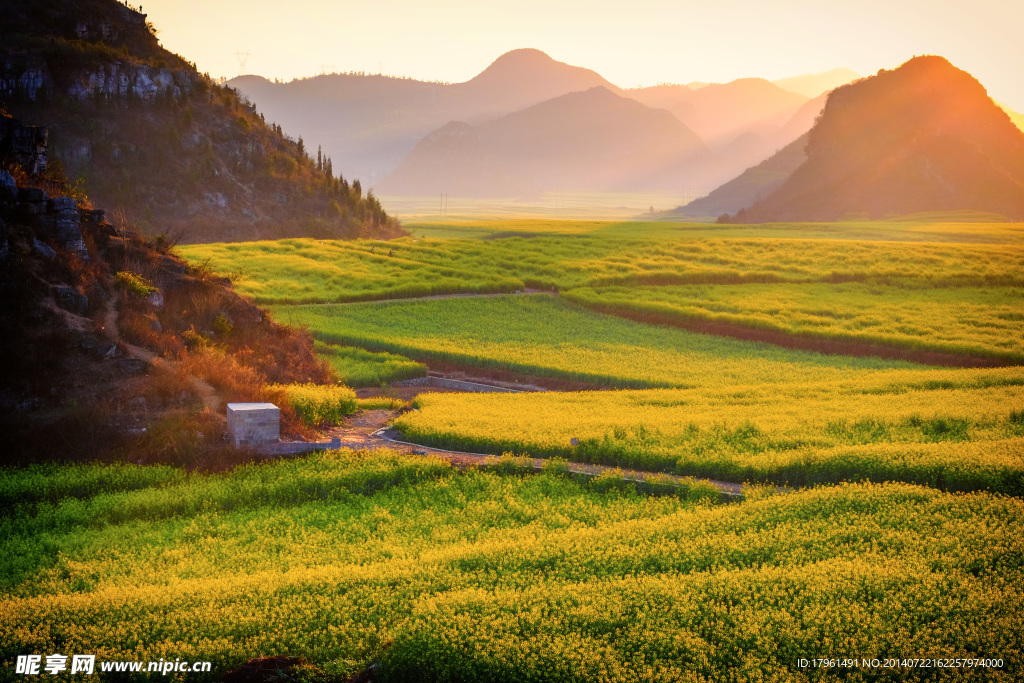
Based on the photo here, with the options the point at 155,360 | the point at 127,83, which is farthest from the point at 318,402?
the point at 127,83

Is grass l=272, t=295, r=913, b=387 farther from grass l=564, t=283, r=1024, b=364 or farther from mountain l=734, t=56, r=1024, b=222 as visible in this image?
mountain l=734, t=56, r=1024, b=222

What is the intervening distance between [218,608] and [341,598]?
1732 mm

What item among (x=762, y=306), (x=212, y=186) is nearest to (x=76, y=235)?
(x=762, y=306)

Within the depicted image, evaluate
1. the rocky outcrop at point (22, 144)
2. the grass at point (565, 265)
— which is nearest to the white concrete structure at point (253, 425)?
the rocky outcrop at point (22, 144)

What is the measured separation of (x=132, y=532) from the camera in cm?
1490

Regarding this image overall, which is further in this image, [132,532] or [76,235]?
[76,235]

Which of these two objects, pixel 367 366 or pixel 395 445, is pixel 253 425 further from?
pixel 367 366

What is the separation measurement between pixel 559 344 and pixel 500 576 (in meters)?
26.1

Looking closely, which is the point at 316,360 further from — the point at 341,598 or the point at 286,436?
the point at 341,598

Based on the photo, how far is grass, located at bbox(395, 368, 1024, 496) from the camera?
57.2 feet

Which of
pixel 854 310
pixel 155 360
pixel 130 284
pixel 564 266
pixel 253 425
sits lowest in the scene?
pixel 253 425

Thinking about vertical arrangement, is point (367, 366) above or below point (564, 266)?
below

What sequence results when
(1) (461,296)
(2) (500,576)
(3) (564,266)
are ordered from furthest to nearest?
1. (3) (564,266)
2. (1) (461,296)
3. (2) (500,576)

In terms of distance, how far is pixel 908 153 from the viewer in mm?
147625
